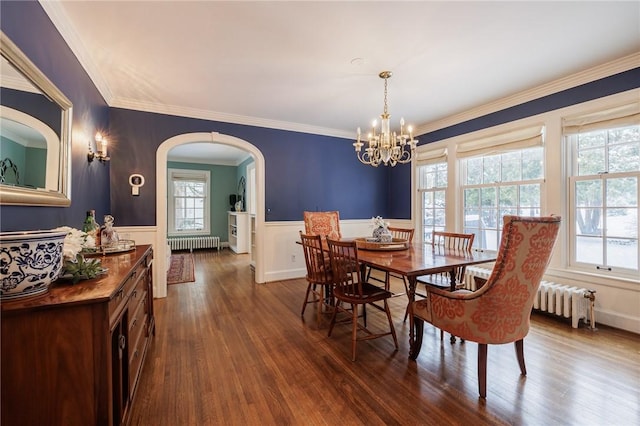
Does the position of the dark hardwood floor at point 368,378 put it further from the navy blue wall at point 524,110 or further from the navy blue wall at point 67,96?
the navy blue wall at point 524,110

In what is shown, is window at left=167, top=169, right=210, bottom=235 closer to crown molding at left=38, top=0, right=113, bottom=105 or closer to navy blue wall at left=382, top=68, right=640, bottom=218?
crown molding at left=38, top=0, right=113, bottom=105

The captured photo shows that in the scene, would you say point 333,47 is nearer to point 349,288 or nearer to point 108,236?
point 349,288

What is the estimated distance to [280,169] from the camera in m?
4.62

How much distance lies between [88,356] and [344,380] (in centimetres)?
149

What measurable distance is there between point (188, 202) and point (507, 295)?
7.99 metres

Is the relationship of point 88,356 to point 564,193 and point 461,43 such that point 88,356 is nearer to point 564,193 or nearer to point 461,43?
point 461,43

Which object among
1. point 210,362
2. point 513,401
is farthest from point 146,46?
point 513,401

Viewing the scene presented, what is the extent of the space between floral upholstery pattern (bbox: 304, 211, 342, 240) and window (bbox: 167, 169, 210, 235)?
5311 mm

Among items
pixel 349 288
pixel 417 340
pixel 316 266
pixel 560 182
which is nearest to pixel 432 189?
pixel 560 182

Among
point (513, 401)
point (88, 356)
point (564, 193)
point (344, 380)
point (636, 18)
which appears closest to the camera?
point (88, 356)

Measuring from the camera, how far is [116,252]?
2166 mm

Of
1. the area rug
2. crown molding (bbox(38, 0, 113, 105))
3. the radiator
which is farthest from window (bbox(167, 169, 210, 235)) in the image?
the radiator

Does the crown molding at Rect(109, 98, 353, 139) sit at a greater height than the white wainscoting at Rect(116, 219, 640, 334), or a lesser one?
greater

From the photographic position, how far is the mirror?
1.40 m
